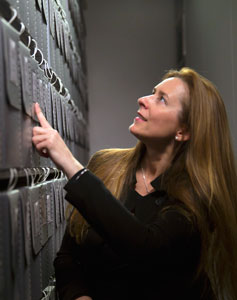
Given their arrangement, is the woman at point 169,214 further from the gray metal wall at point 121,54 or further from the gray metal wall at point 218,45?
the gray metal wall at point 121,54

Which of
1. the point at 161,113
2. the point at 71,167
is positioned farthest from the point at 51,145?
the point at 161,113

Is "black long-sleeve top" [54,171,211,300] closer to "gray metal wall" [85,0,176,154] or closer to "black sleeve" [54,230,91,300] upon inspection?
"black sleeve" [54,230,91,300]

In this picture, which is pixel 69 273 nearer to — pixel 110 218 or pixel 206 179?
pixel 110 218

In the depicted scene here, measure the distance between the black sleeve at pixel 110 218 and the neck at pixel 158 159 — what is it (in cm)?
38

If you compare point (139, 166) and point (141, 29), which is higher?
point (141, 29)

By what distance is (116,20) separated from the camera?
16.3 ft

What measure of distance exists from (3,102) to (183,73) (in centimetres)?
98

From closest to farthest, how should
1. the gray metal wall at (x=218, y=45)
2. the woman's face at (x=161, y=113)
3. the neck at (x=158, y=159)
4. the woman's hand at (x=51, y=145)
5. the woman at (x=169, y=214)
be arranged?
the woman's hand at (x=51, y=145)
the woman at (x=169, y=214)
the woman's face at (x=161, y=113)
the neck at (x=158, y=159)
the gray metal wall at (x=218, y=45)

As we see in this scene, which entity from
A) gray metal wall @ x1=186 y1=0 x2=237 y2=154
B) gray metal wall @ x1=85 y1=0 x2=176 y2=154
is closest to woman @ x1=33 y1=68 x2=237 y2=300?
gray metal wall @ x1=186 y1=0 x2=237 y2=154

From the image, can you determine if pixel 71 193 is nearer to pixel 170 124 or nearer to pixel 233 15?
pixel 170 124

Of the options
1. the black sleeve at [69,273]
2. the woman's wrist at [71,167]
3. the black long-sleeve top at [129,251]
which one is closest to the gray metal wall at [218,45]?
Result: the black long-sleeve top at [129,251]

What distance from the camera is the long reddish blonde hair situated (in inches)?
58.5

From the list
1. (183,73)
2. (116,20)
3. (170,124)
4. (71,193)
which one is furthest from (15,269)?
(116,20)

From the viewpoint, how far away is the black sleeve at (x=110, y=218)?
1.22 metres
